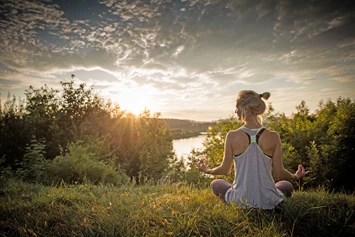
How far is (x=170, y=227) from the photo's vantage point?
7.32 feet

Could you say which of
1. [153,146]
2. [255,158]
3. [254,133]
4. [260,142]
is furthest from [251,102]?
[153,146]

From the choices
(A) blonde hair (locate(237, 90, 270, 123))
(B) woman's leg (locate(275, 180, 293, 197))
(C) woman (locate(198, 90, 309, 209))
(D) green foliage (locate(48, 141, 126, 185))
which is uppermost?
(A) blonde hair (locate(237, 90, 270, 123))

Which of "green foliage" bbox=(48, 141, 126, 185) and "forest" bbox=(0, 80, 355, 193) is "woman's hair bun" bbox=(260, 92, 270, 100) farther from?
"green foliage" bbox=(48, 141, 126, 185)

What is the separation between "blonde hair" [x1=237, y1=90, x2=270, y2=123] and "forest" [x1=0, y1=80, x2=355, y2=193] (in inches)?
110

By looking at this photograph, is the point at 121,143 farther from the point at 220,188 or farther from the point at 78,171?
the point at 220,188

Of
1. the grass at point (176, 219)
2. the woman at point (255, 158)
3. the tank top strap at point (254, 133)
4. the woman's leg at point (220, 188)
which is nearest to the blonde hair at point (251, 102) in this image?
the woman at point (255, 158)

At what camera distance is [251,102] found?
9.13 feet

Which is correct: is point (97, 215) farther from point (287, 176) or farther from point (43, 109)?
point (43, 109)

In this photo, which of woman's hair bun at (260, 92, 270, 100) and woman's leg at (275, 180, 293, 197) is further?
woman's leg at (275, 180, 293, 197)

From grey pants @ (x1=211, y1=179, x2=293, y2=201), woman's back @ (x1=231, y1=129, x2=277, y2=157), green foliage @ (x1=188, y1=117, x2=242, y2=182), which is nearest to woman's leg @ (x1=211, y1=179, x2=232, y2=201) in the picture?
grey pants @ (x1=211, y1=179, x2=293, y2=201)

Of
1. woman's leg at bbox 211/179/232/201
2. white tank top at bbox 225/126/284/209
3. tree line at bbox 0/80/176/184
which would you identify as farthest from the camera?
tree line at bbox 0/80/176/184

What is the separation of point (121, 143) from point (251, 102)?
8.58 m

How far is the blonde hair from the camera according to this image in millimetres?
2779

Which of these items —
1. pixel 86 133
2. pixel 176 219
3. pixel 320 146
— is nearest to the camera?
Result: pixel 176 219
